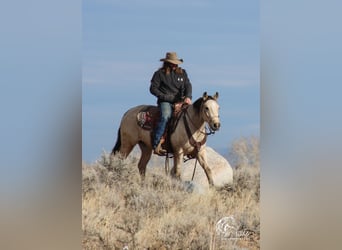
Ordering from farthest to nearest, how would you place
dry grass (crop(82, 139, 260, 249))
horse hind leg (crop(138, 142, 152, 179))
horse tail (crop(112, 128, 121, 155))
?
horse hind leg (crop(138, 142, 152, 179)) < horse tail (crop(112, 128, 121, 155)) < dry grass (crop(82, 139, 260, 249))

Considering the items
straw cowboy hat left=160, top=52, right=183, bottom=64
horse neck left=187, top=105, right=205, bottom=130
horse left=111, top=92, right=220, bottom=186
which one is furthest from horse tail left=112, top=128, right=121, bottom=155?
straw cowboy hat left=160, top=52, right=183, bottom=64

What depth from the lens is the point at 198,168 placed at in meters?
10.2

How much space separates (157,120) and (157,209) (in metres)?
0.96

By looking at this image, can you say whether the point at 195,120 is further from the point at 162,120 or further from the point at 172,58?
the point at 172,58

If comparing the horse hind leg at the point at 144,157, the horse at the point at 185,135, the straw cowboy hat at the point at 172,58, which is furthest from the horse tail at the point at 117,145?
the straw cowboy hat at the point at 172,58

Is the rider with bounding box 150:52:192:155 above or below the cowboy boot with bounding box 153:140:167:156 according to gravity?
above

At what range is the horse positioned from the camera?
10.0 meters

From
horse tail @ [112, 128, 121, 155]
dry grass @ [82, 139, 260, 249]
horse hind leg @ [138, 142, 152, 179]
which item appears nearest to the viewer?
dry grass @ [82, 139, 260, 249]

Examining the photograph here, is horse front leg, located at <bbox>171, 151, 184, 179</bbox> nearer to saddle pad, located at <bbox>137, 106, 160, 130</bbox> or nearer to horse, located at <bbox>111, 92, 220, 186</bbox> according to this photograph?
horse, located at <bbox>111, 92, 220, 186</bbox>

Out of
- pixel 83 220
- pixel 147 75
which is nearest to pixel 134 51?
pixel 147 75

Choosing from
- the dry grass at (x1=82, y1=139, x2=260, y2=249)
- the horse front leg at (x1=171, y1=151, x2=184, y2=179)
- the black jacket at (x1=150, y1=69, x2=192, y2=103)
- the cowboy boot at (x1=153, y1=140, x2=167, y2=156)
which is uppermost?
the black jacket at (x1=150, y1=69, x2=192, y2=103)

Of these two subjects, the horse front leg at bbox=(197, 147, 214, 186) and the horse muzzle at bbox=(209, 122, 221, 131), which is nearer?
the horse muzzle at bbox=(209, 122, 221, 131)

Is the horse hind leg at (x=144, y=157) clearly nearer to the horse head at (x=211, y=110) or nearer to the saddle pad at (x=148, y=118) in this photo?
the saddle pad at (x=148, y=118)
